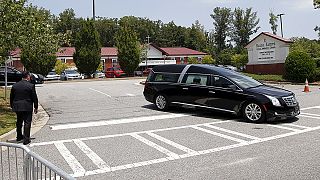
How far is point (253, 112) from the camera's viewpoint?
37.9 feet

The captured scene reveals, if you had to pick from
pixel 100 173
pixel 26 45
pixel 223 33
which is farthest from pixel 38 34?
pixel 223 33

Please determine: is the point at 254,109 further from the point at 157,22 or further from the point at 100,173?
the point at 157,22

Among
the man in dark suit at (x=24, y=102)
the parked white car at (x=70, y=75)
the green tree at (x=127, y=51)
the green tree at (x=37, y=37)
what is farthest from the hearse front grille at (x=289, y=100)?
the parked white car at (x=70, y=75)

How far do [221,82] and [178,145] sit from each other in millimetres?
4501

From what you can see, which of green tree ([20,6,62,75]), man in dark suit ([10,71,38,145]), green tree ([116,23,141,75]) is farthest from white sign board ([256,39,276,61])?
man in dark suit ([10,71,38,145])

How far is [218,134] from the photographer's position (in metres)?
9.83

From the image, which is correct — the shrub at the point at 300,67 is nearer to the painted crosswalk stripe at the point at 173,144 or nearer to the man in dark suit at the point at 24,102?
the painted crosswalk stripe at the point at 173,144

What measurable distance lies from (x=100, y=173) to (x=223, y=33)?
93376 millimetres

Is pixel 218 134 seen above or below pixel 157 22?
below

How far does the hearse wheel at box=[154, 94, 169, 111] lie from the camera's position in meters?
14.0

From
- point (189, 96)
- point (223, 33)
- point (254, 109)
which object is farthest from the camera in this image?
point (223, 33)

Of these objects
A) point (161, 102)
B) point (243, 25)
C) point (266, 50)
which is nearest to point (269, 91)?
point (161, 102)

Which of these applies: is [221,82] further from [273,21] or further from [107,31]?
[107,31]

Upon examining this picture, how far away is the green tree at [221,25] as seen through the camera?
94.8 metres
